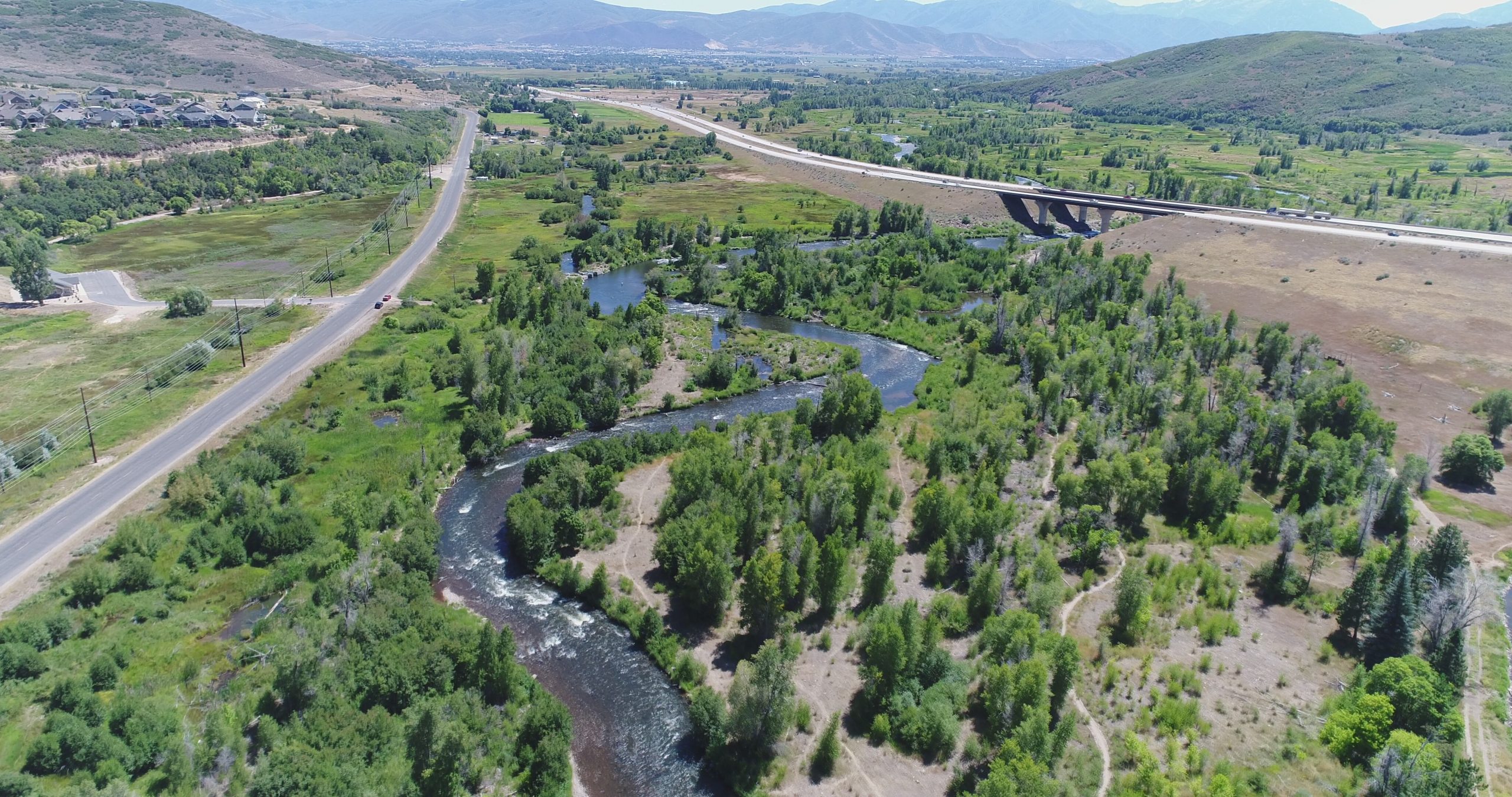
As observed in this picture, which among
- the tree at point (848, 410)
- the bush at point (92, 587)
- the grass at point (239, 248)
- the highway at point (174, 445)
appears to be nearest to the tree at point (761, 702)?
the tree at point (848, 410)

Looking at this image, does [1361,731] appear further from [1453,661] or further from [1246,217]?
[1246,217]

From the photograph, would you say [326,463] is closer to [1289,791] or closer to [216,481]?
[216,481]

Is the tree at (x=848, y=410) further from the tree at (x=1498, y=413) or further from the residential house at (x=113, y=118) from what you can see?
the residential house at (x=113, y=118)

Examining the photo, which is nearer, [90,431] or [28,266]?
[90,431]

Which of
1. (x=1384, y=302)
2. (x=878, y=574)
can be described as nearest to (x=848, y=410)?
(x=878, y=574)

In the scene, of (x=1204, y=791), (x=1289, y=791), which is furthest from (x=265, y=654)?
(x=1289, y=791)

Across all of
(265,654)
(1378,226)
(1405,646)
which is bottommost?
(265,654)

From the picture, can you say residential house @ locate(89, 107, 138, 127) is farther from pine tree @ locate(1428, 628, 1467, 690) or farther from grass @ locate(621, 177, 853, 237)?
pine tree @ locate(1428, 628, 1467, 690)
